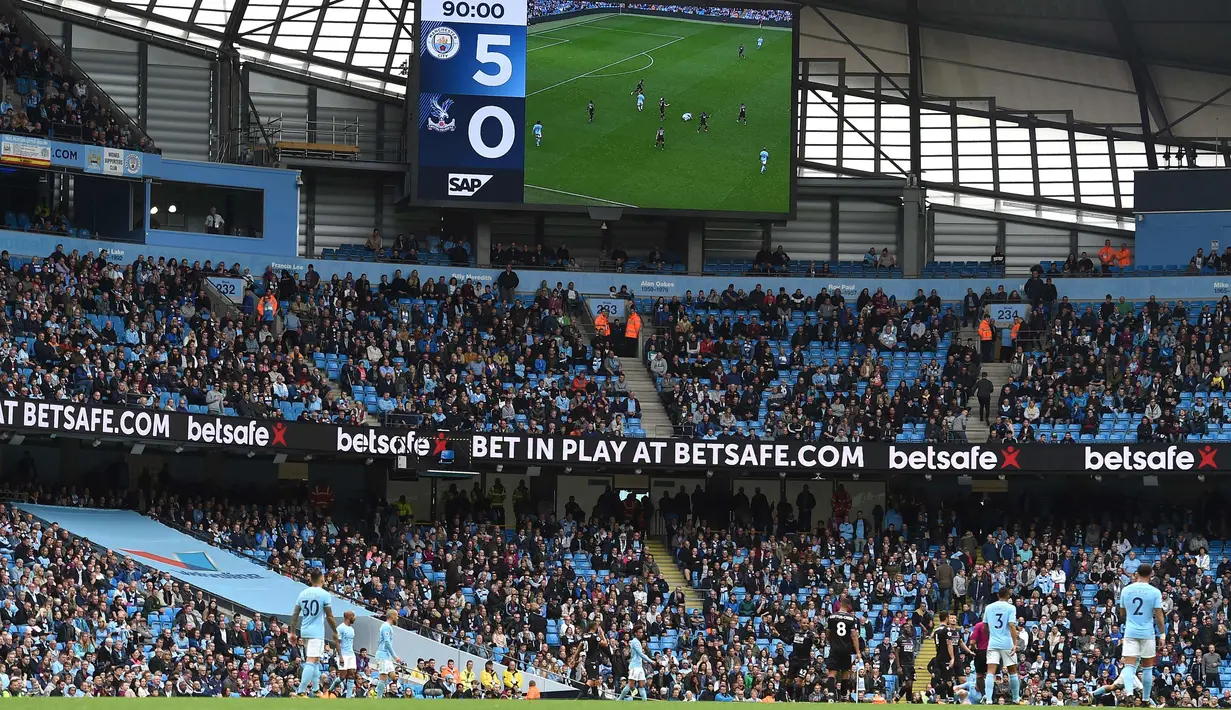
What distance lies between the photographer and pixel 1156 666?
110 feet

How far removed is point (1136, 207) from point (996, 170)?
15.3 feet

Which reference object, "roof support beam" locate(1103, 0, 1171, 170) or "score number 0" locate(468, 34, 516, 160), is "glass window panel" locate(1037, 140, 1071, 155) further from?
"score number 0" locate(468, 34, 516, 160)

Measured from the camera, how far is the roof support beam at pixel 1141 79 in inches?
1825

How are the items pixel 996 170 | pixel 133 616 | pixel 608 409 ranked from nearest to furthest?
pixel 133 616 → pixel 608 409 → pixel 996 170

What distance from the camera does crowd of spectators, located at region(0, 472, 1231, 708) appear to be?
28.8m

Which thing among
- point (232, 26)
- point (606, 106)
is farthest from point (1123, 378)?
point (232, 26)

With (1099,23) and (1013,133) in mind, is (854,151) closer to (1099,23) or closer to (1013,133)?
(1013,133)

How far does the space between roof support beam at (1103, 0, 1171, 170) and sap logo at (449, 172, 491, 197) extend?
17.1 metres

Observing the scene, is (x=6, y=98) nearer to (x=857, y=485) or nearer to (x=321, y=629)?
(x=857, y=485)

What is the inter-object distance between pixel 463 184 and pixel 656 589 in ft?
46.3

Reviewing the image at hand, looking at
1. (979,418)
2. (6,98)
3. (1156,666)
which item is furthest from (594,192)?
(1156,666)

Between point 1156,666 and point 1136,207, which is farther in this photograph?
point 1136,207

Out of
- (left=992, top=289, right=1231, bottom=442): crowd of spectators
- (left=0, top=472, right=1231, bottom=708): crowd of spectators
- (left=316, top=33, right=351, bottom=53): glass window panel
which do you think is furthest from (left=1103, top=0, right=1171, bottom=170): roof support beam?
(left=316, top=33, right=351, bottom=53): glass window panel

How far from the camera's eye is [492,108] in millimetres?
45844
